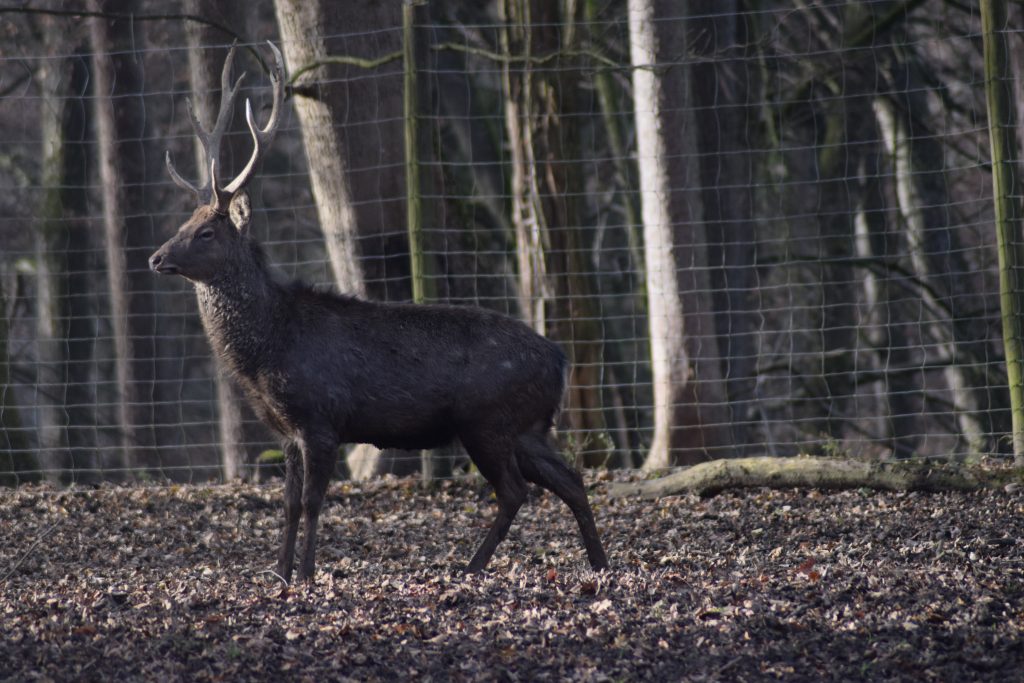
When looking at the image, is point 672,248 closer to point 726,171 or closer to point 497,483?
point 497,483

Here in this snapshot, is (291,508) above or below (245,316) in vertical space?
below

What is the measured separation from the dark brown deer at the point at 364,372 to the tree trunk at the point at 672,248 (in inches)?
100

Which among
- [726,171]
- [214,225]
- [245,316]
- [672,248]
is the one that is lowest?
[245,316]

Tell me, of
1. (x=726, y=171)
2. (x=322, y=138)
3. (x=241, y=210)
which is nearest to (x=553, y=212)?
(x=322, y=138)

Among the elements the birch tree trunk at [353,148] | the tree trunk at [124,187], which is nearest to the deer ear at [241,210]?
the birch tree trunk at [353,148]

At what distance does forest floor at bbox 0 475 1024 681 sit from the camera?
490 cm

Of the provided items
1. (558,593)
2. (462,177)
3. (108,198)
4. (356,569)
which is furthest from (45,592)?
(462,177)

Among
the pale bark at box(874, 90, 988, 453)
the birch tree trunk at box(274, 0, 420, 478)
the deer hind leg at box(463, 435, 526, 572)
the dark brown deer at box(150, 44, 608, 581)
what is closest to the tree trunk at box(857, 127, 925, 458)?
the pale bark at box(874, 90, 988, 453)

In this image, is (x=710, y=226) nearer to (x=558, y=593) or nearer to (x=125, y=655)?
(x=558, y=593)

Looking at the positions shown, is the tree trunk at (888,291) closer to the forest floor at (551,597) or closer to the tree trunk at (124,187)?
the tree trunk at (124,187)

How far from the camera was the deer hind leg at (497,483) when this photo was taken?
670 centimetres

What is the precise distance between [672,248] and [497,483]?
3192mm

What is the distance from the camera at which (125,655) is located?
4.94m

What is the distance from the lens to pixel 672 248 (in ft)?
31.0
